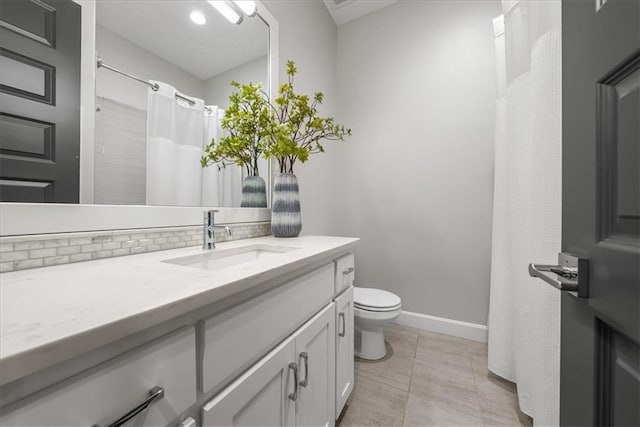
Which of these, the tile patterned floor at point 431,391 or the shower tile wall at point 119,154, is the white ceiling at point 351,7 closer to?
the shower tile wall at point 119,154

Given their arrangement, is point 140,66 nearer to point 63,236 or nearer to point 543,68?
point 63,236

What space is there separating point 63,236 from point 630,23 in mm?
1117

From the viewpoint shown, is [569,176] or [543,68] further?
[543,68]

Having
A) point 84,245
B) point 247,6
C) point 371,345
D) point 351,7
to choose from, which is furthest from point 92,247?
point 351,7

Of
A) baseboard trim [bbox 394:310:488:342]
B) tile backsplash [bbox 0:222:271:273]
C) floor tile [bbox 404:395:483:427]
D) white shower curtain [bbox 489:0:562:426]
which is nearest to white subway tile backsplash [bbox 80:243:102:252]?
tile backsplash [bbox 0:222:271:273]

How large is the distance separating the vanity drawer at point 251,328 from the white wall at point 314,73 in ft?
3.35

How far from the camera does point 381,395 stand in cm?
129

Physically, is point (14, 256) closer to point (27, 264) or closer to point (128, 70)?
point (27, 264)

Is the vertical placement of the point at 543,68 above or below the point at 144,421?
above

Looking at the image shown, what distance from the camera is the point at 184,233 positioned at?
94cm

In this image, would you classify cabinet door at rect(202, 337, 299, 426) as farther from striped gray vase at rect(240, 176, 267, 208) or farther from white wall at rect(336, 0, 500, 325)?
white wall at rect(336, 0, 500, 325)

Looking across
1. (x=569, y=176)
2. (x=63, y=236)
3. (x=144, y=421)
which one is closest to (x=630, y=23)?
(x=569, y=176)

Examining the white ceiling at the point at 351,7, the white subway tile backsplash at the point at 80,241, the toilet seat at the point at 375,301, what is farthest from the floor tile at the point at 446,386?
the white ceiling at the point at 351,7

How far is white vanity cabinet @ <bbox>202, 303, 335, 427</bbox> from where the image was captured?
0.51 meters
